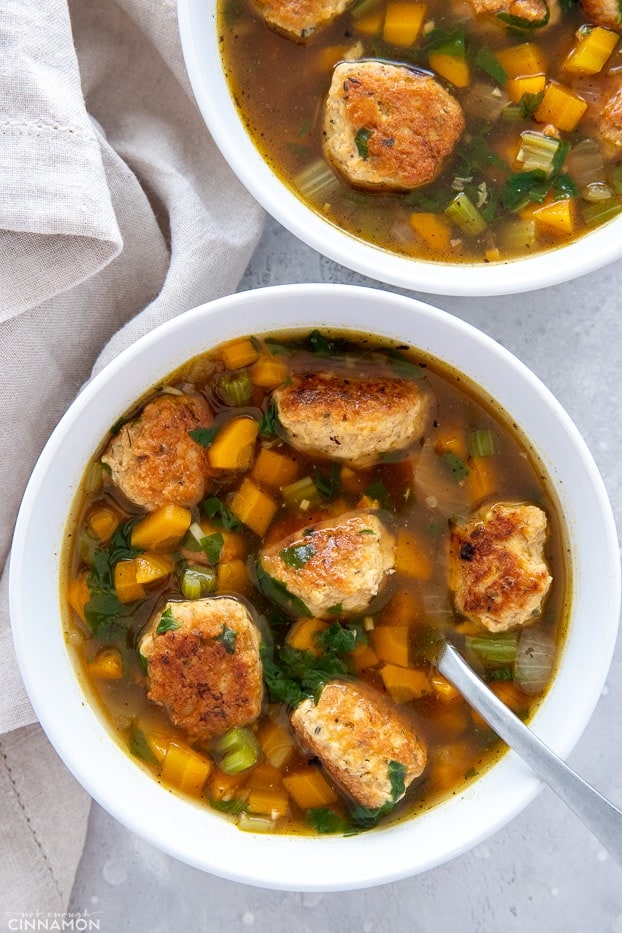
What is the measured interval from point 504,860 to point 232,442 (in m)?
1.66

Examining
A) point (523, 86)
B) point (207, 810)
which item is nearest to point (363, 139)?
point (523, 86)

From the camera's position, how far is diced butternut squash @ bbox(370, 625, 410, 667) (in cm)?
262

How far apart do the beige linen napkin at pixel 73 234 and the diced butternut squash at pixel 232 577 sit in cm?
70

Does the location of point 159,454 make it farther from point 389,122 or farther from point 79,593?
point 389,122

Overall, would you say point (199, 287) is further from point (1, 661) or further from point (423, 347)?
point (1, 661)

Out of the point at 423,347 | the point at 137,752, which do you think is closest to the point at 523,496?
the point at 423,347

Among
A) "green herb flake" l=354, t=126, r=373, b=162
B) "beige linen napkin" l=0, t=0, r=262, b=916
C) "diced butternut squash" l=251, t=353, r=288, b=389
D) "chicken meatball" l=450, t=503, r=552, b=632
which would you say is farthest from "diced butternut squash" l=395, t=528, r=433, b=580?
"green herb flake" l=354, t=126, r=373, b=162

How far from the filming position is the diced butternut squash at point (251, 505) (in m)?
2.61

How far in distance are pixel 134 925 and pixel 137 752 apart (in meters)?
0.77

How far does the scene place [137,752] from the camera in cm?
266

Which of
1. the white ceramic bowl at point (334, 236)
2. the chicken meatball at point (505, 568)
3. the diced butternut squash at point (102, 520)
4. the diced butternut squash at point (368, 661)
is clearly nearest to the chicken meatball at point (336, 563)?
the diced butternut squash at point (368, 661)

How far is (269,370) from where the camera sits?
8.46ft

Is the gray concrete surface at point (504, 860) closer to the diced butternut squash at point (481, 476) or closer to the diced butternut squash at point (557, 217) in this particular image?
the diced butternut squash at point (557, 217)

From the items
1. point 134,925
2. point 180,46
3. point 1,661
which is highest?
point 180,46
